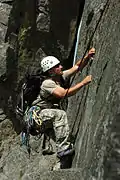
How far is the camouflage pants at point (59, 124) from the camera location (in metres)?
9.53

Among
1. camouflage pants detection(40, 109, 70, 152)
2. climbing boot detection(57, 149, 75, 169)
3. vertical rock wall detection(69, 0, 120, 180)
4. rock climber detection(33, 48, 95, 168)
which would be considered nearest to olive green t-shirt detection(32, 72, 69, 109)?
rock climber detection(33, 48, 95, 168)

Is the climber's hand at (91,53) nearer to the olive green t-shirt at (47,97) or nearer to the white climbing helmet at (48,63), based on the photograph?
the olive green t-shirt at (47,97)

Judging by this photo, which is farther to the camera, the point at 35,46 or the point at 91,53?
the point at 35,46

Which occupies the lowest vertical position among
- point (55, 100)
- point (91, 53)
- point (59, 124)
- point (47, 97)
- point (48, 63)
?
point (59, 124)

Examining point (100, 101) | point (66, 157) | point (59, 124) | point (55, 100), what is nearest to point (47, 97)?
point (55, 100)

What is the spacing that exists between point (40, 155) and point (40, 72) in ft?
12.7

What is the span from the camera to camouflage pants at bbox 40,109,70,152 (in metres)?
9.53

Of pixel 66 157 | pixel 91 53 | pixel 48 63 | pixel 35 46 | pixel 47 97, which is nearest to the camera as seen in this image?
pixel 48 63

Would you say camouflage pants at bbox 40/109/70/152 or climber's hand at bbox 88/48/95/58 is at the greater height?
climber's hand at bbox 88/48/95/58

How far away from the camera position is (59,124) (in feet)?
31.3

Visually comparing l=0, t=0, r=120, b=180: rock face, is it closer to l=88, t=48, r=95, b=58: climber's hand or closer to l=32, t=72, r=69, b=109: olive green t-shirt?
l=88, t=48, r=95, b=58: climber's hand

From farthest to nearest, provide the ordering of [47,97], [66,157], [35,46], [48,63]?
[35,46] → [66,157] → [47,97] → [48,63]

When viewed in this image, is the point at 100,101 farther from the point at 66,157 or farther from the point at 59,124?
the point at 66,157

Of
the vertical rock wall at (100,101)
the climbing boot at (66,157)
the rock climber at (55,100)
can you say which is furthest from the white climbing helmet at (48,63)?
the climbing boot at (66,157)
